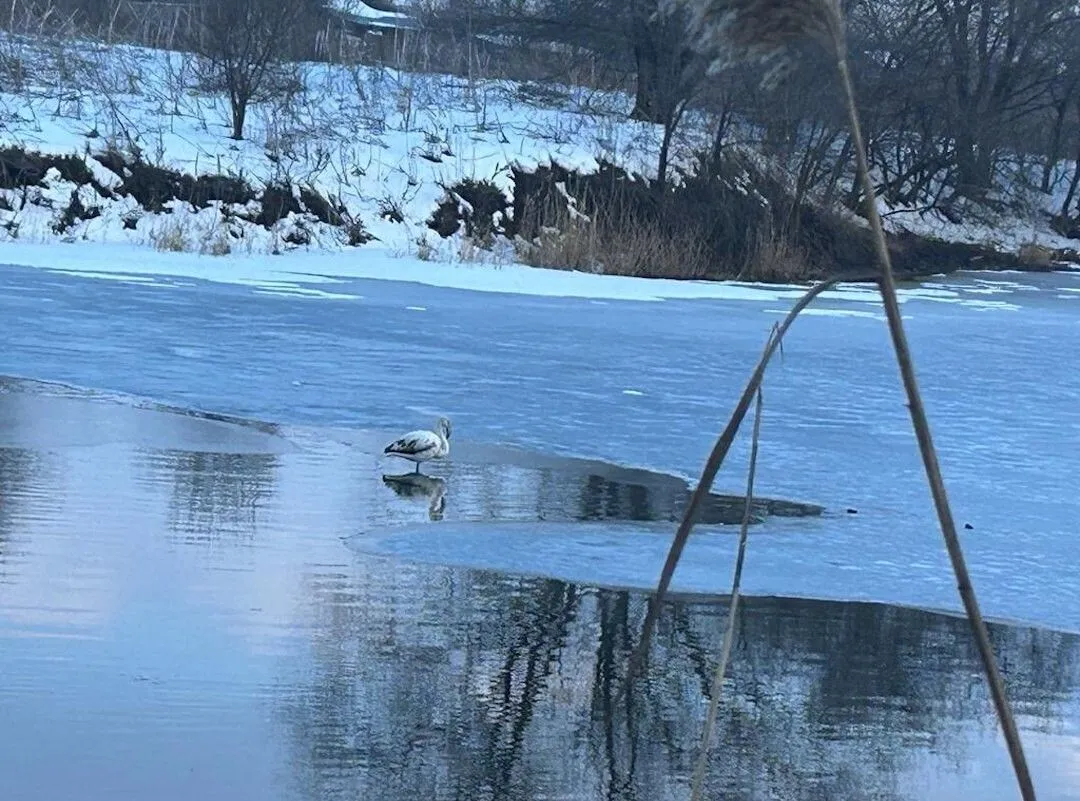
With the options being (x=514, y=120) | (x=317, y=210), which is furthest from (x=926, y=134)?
(x=317, y=210)

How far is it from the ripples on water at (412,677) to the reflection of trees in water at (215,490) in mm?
37

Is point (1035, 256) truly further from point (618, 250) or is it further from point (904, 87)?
point (618, 250)

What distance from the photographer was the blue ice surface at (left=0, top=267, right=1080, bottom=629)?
25.1ft

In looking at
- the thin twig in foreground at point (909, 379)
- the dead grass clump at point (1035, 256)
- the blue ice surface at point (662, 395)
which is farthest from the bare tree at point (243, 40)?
the thin twig in foreground at point (909, 379)

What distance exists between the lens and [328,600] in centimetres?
635

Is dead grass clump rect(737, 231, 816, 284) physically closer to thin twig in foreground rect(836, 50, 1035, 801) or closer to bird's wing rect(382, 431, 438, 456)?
bird's wing rect(382, 431, 438, 456)

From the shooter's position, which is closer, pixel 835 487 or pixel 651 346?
pixel 835 487

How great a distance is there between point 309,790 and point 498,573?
9.32 feet

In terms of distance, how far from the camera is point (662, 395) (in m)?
12.9

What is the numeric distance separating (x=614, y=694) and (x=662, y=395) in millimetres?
7655

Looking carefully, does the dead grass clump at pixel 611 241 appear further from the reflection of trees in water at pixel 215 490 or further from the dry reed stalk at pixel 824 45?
the dry reed stalk at pixel 824 45

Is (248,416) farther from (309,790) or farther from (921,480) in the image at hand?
(309,790)

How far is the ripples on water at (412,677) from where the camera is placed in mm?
4496

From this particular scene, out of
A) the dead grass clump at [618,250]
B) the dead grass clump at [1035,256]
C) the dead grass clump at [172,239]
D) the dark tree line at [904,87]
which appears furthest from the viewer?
the dead grass clump at [1035,256]
